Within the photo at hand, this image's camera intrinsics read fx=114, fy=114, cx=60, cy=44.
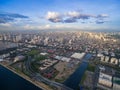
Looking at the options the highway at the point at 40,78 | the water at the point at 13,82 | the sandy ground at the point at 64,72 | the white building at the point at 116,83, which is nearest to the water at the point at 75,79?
the sandy ground at the point at 64,72

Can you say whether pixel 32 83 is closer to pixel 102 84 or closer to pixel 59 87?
pixel 59 87

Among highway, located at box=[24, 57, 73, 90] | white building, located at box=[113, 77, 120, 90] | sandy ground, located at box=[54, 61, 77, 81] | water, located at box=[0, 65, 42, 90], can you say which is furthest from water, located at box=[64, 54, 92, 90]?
white building, located at box=[113, 77, 120, 90]

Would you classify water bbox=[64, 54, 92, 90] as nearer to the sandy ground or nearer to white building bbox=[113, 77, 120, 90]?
the sandy ground

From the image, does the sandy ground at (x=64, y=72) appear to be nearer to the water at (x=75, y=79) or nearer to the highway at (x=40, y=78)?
the water at (x=75, y=79)

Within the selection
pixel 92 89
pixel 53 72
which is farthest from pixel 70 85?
pixel 53 72

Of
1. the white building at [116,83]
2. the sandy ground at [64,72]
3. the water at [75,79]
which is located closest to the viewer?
the white building at [116,83]

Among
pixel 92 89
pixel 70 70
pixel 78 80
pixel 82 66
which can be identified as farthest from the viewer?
pixel 82 66

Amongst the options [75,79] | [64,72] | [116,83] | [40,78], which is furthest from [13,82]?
[116,83]

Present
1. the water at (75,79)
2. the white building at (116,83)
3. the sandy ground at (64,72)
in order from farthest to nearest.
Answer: the sandy ground at (64,72)
the water at (75,79)
the white building at (116,83)
